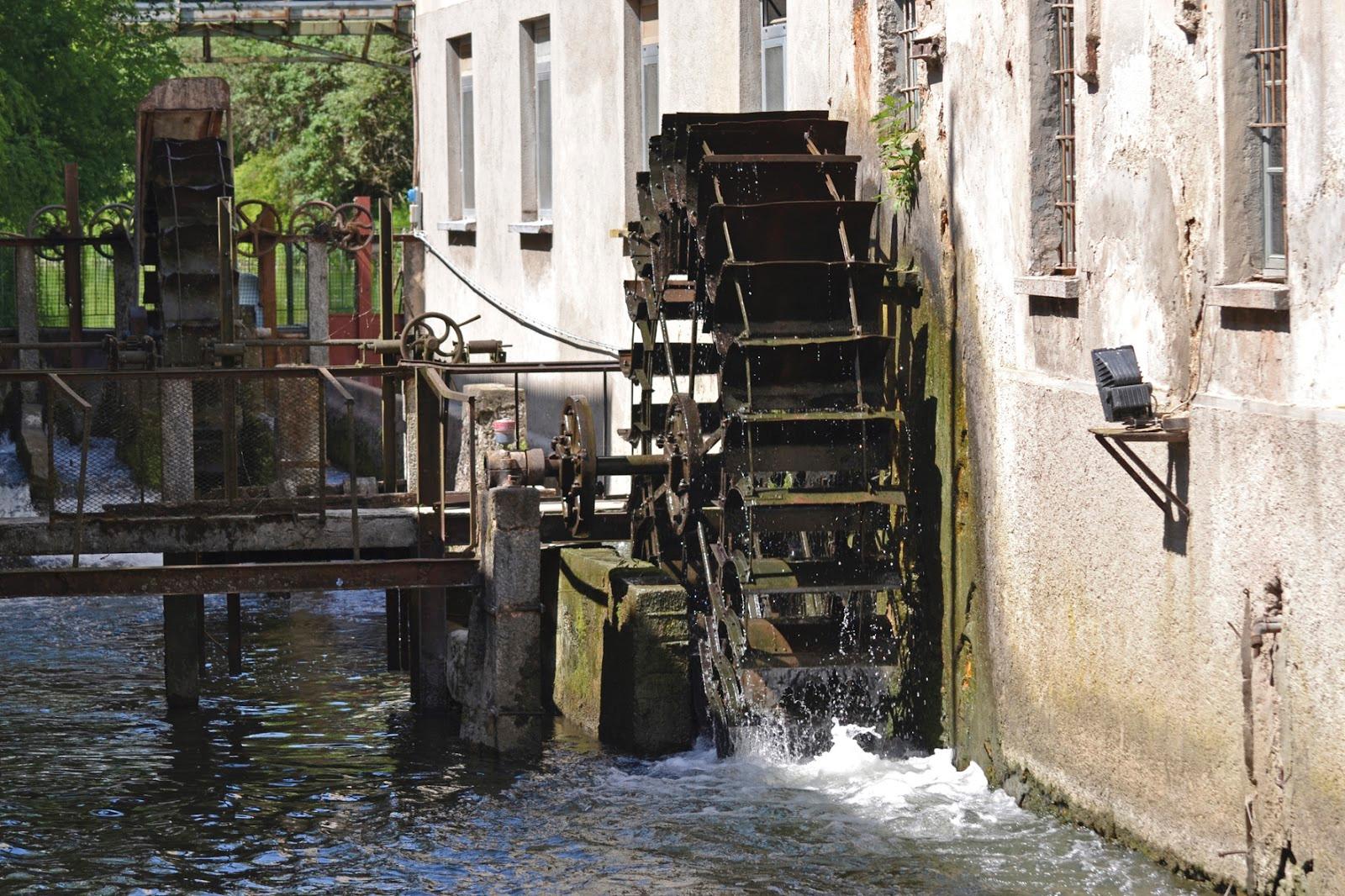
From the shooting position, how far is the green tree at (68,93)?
69.8 feet

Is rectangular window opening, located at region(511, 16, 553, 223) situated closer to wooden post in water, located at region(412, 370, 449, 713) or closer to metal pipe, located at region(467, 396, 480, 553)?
wooden post in water, located at region(412, 370, 449, 713)

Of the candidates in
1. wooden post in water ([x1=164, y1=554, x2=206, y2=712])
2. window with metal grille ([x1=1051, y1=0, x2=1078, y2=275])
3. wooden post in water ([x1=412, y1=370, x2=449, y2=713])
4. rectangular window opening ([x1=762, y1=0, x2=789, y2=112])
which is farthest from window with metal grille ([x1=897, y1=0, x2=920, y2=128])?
wooden post in water ([x1=164, y1=554, x2=206, y2=712])

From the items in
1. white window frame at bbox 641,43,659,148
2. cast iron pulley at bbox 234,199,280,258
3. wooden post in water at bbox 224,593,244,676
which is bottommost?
wooden post in water at bbox 224,593,244,676

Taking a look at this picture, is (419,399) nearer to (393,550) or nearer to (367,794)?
(393,550)

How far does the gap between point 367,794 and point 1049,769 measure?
3.26 metres

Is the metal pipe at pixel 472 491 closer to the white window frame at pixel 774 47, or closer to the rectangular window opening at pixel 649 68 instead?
the white window frame at pixel 774 47

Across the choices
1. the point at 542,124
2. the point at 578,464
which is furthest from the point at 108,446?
the point at 578,464

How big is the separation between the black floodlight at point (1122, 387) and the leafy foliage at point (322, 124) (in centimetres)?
2562

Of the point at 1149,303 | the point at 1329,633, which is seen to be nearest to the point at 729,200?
the point at 1149,303

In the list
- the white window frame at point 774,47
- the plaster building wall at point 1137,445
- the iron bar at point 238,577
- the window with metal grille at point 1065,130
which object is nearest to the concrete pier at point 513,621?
the iron bar at point 238,577

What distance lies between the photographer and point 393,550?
13.0 m

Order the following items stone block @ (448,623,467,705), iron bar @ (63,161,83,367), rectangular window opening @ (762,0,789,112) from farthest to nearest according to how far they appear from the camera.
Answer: iron bar @ (63,161,83,367)
rectangular window opening @ (762,0,789,112)
stone block @ (448,623,467,705)

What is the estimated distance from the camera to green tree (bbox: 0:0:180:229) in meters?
21.3

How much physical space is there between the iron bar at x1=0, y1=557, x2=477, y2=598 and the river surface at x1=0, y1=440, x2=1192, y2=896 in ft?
2.92
